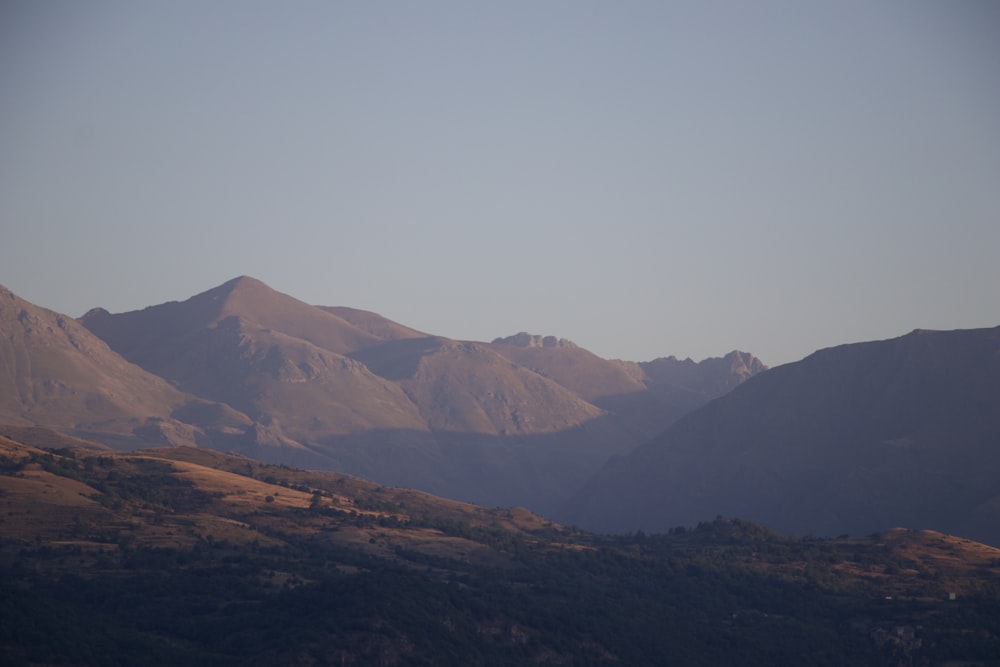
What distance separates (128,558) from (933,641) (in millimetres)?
77309

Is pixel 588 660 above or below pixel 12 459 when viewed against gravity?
below

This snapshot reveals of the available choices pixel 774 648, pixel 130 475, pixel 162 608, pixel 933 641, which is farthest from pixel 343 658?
pixel 130 475

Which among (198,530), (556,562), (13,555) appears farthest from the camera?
(556,562)

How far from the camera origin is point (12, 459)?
148750 millimetres

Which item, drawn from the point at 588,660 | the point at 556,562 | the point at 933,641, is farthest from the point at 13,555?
the point at 933,641

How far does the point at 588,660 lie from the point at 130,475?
74.5m

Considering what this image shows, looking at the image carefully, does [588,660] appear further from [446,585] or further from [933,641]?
[933,641]

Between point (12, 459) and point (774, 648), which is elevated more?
point (12, 459)

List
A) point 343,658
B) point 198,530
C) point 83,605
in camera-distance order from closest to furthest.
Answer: point 343,658 → point 83,605 → point 198,530

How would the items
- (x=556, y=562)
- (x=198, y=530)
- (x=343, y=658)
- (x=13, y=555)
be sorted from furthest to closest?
1. (x=556, y=562)
2. (x=198, y=530)
3. (x=13, y=555)
4. (x=343, y=658)

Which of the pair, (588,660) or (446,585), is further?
(446,585)

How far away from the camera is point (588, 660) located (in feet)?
369

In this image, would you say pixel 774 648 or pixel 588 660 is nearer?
pixel 588 660

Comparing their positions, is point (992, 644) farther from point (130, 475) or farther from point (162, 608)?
point (130, 475)
